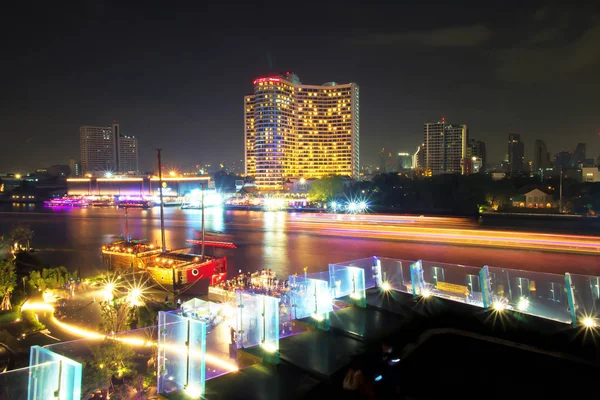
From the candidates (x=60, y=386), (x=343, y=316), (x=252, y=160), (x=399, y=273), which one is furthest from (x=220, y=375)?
(x=252, y=160)

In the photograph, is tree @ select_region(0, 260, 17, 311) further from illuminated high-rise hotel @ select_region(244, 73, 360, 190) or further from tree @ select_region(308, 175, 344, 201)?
illuminated high-rise hotel @ select_region(244, 73, 360, 190)

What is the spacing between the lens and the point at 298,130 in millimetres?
94438

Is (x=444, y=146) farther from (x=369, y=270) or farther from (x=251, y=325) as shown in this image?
(x=251, y=325)

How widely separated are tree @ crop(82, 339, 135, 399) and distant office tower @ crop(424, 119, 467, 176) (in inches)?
5115

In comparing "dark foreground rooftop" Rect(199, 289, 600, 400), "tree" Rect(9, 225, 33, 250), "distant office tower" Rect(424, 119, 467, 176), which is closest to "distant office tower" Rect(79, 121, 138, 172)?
"distant office tower" Rect(424, 119, 467, 176)

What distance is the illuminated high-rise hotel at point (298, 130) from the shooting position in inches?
3477

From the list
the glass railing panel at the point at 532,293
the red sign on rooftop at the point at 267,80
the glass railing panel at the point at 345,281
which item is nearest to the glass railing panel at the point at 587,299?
the glass railing panel at the point at 532,293

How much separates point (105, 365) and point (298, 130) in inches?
3637

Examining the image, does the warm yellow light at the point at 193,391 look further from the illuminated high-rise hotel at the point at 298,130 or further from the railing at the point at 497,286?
the illuminated high-rise hotel at the point at 298,130

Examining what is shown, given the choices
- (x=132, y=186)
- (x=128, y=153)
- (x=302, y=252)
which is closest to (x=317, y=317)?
(x=302, y=252)

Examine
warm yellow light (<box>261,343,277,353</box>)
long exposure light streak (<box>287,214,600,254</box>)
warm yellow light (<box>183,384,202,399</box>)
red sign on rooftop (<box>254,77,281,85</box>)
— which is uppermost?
red sign on rooftop (<box>254,77,281,85</box>)

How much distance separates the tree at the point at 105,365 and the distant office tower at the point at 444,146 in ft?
426

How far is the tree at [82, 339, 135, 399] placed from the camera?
3.79 metres

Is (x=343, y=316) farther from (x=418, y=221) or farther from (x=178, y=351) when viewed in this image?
(x=418, y=221)
